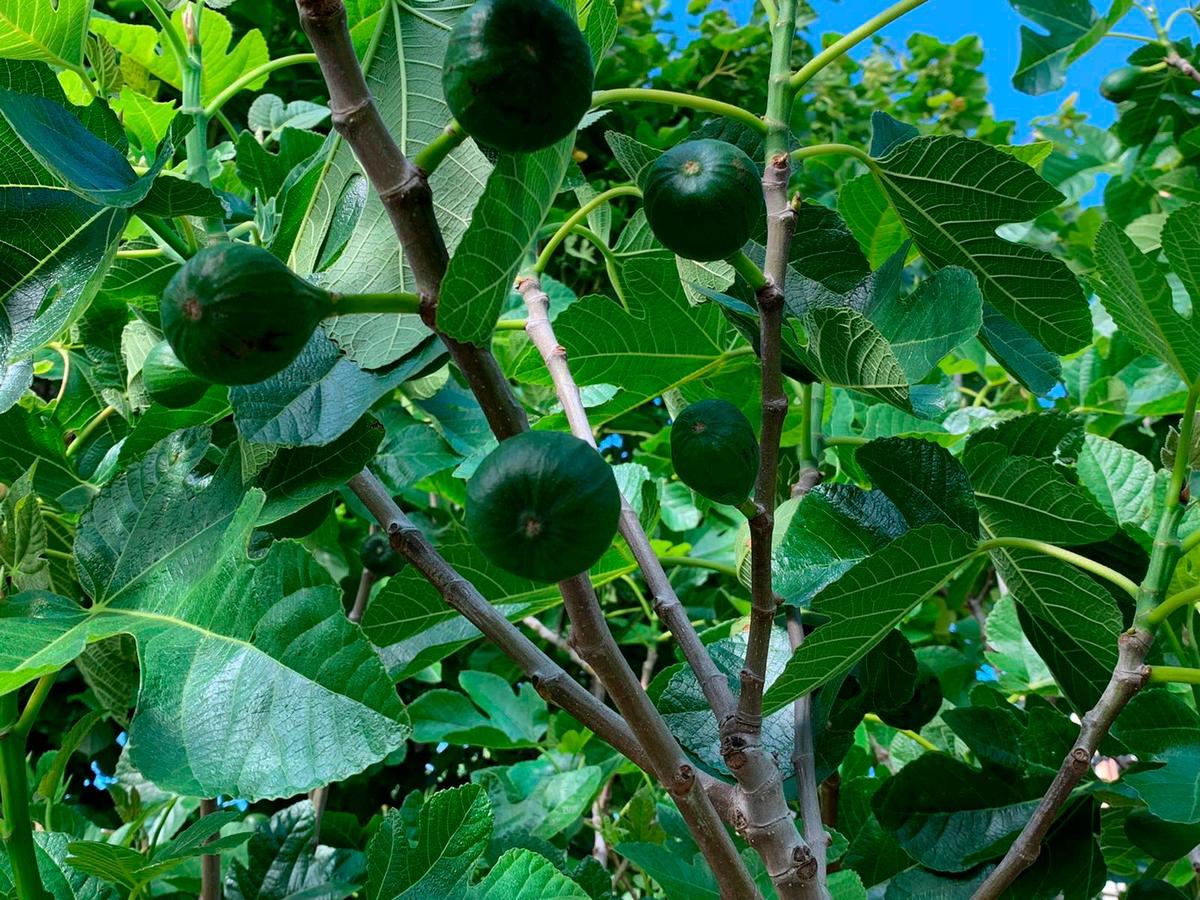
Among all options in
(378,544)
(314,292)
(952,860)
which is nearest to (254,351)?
(314,292)

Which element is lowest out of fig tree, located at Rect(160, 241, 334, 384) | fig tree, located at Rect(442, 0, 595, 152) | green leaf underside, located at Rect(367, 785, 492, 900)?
green leaf underside, located at Rect(367, 785, 492, 900)

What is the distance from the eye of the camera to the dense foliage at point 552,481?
1.82 feet

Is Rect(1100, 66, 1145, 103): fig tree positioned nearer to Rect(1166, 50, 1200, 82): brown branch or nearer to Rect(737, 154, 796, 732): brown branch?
Rect(1166, 50, 1200, 82): brown branch

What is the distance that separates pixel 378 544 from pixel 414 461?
0.12m

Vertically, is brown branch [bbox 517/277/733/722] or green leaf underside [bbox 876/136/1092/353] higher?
green leaf underside [bbox 876/136/1092/353]

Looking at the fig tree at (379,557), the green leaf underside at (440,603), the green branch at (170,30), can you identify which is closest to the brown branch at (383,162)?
the green leaf underside at (440,603)

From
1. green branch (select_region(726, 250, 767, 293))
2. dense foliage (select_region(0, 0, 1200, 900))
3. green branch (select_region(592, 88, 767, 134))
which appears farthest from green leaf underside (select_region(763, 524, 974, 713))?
green branch (select_region(592, 88, 767, 134))

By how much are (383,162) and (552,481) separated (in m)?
0.17

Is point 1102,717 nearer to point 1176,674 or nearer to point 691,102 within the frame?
point 1176,674

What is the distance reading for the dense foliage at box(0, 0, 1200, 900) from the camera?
56cm

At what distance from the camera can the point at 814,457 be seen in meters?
1.03

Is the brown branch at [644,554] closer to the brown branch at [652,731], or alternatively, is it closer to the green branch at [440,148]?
the brown branch at [652,731]

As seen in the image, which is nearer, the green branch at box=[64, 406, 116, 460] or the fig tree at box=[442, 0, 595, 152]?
the fig tree at box=[442, 0, 595, 152]

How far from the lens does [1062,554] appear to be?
836mm
